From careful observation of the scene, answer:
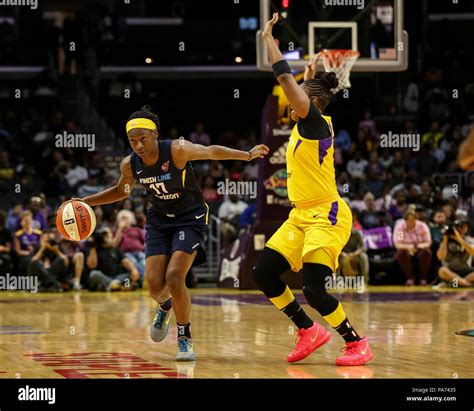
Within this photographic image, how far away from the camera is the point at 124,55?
28.5 meters

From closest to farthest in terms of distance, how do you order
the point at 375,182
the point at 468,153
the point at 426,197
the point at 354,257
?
the point at 468,153
the point at 354,257
the point at 426,197
the point at 375,182

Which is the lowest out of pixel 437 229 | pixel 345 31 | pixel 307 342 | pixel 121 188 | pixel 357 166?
pixel 307 342

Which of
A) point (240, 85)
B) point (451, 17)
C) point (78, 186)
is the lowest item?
point (78, 186)

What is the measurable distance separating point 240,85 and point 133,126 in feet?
66.7

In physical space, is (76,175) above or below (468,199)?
above

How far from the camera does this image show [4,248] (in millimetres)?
18844

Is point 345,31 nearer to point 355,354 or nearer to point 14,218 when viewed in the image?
point 14,218

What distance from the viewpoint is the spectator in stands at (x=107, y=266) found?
1853 centimetres

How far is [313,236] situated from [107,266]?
10.7 meters

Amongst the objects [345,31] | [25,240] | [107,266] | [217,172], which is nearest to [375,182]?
[217,172]
